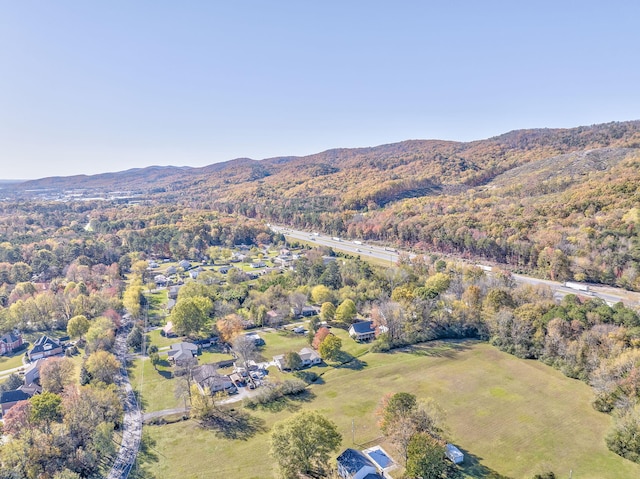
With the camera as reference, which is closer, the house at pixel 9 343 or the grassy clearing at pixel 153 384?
the grassy clearing at pixel 153 384

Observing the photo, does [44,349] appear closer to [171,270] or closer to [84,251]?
[171,270]

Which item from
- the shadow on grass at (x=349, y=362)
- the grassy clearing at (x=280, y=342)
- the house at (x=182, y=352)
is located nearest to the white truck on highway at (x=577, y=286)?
the shadow on grass at (x=349, y=362)

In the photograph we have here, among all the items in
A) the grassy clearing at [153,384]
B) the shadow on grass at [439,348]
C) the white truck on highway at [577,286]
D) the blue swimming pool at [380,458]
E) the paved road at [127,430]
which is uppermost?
the white truck on highway at [577,286]

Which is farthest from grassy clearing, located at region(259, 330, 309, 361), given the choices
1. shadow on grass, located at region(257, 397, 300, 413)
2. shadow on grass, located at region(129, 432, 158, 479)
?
shadow on grass, located at region(129, 432, 158, 479)

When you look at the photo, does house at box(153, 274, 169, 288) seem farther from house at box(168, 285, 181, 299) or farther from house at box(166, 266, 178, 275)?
house at box(168, 285, 181, 299)

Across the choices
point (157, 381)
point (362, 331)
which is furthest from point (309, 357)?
point (157, 381)

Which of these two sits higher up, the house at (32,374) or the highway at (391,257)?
the highway at (391,257)

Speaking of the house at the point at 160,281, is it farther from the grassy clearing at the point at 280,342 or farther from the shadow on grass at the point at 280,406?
the shadow on grass at the point at 280,406
